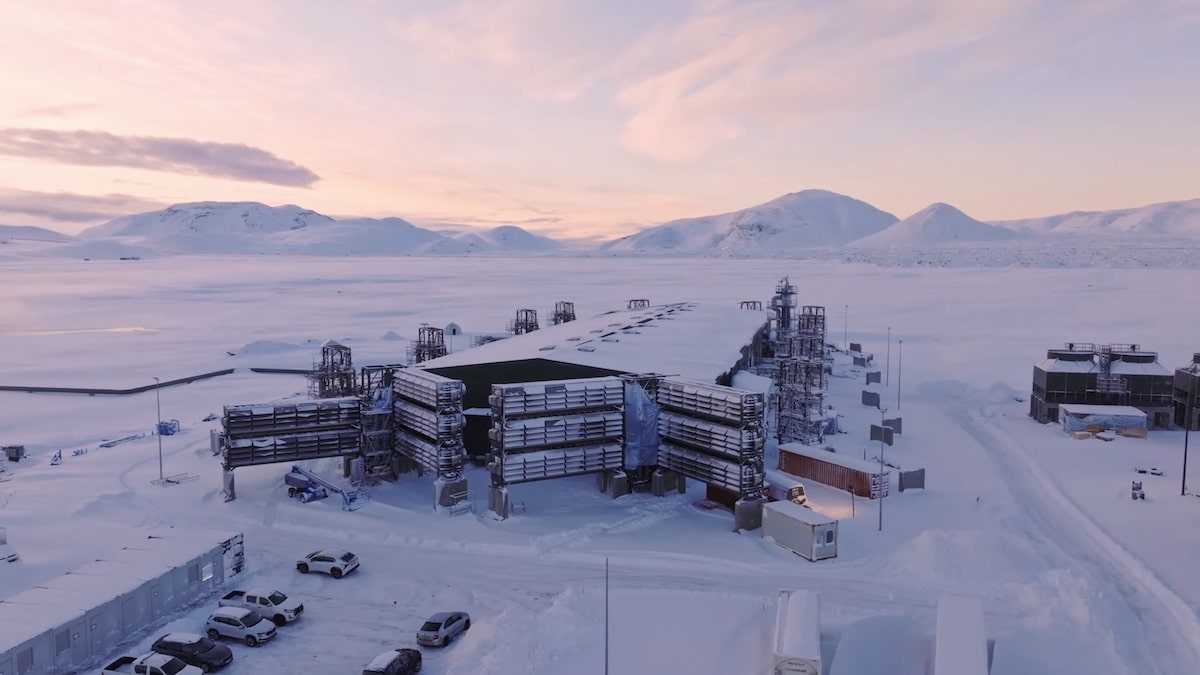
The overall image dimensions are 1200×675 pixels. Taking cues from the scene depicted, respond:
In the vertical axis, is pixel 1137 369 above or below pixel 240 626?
above

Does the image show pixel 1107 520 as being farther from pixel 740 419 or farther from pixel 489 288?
pixel 489 288

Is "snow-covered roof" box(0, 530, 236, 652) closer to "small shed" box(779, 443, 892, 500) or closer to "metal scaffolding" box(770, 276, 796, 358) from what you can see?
"small shed" box(779, 443, 892, 500)

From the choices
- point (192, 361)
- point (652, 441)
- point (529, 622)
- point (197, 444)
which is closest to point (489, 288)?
point (192, 361)

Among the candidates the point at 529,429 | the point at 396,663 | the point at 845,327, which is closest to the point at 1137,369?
the point at 529,429

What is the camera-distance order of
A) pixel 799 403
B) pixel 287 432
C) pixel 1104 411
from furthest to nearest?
pixel 799 403, pixel 1104 411, pixel 287 432

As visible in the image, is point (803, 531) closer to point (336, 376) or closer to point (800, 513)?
point (800, 513)

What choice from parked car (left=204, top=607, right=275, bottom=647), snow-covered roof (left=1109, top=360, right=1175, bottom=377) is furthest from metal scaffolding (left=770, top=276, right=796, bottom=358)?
parked car (left=204, top=607, right=275, bottom=647)

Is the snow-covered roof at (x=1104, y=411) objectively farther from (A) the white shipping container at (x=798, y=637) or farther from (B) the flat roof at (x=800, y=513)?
(A) the white shipping container at (x=798, y=637)
